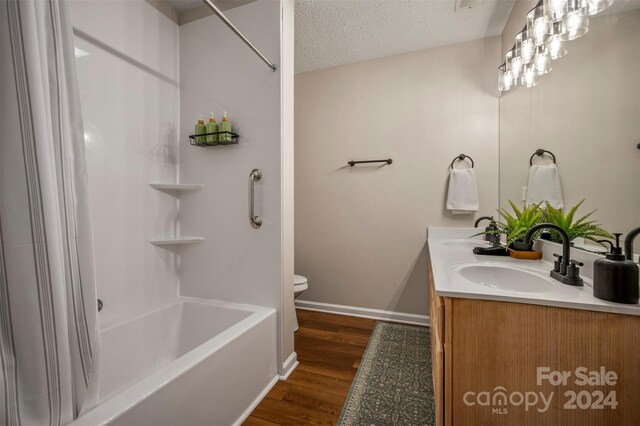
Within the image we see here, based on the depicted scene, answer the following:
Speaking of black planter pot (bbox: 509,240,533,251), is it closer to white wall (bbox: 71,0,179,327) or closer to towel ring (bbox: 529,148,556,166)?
towel ring (bbox: 529,148,556,166)

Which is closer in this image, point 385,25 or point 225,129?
point 225,129

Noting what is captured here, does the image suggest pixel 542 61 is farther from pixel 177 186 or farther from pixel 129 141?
pixel 129 141

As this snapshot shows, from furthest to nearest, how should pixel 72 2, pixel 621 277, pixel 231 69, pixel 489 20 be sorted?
pixel 489 20 → pixel 231 69 → pixel 72 2 → pixel 621 277

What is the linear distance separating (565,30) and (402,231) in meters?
1.61

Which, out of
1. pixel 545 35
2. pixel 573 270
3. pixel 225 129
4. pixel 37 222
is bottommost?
pixel 573 270

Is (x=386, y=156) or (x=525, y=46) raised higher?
(x=525, y=46)

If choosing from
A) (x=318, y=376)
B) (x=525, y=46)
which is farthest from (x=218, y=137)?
(x=525, y=46)

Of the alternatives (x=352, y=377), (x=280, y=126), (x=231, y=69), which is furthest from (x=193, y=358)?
(x=231, y=69)

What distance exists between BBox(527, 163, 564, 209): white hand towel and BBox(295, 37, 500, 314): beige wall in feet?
1.99

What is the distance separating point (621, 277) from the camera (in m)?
0.79

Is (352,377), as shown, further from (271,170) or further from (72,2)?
(72,2)

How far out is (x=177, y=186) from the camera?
1.76m

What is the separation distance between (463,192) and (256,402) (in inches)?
80.2

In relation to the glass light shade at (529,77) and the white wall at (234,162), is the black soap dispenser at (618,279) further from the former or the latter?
the white wall at (234,162)
